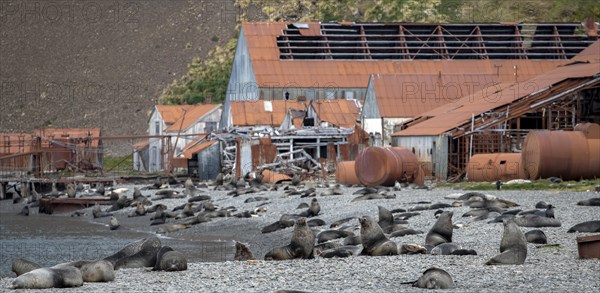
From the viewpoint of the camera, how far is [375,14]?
94.1 meters

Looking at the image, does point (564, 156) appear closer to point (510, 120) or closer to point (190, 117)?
point (510, 120)

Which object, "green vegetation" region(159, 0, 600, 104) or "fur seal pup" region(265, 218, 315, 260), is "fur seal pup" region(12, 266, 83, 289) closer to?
"fur seal pup" region(265, 218, 315, 260)

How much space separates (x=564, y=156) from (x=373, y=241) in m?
18.1

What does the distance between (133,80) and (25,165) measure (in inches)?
1644

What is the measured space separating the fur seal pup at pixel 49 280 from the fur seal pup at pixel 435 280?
4.95 metres

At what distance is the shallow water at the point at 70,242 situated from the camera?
79.2 ft

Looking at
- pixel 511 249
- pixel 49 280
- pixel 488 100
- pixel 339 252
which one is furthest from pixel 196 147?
pixel 49 280

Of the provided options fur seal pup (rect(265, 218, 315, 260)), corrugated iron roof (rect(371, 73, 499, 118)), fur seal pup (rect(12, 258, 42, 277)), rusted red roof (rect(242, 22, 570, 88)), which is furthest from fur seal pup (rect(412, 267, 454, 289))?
rusted red roof (rect(242, 22, 570, 88))

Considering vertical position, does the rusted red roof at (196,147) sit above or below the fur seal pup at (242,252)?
above

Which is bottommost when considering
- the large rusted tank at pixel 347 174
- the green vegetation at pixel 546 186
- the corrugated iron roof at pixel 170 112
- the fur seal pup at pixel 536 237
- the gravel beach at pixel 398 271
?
the gravel beach at pixel 398 271

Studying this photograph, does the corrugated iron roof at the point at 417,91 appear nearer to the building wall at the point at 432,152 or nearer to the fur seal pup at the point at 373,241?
the building wall at the point at 432,152

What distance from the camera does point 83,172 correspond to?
64.5 m

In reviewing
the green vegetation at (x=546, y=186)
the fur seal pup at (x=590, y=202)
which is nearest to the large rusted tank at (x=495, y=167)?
the green vegetation at (x=546, y=186)

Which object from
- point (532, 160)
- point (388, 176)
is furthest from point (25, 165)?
point (532, 160)
